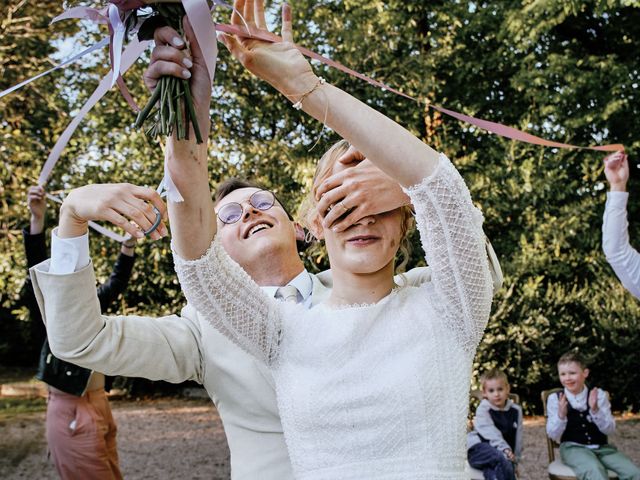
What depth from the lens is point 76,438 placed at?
4.44 m

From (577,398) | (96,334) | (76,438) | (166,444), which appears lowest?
(166,444)

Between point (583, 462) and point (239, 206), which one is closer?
point (239, 206)

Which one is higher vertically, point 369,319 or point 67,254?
point 67,254

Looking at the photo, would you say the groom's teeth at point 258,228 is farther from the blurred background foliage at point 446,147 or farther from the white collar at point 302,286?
the blurred background foliage at point 446,147

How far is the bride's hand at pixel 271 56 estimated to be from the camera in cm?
139

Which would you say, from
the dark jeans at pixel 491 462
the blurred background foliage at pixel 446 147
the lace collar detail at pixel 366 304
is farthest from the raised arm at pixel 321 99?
the blurred background foliage at pixel 446 147

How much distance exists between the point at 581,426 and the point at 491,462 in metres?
0.94

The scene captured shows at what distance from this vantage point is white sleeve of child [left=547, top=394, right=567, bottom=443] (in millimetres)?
5348

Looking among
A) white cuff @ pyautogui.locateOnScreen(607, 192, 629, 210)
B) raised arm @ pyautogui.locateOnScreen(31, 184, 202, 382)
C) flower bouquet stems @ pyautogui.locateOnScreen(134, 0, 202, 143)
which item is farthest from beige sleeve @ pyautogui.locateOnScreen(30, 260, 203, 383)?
white cuff @ pyautogui.locateOnScreen(607, 192, 629, 210)

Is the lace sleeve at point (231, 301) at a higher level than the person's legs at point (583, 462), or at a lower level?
higher

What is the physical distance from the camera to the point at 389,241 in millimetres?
1664

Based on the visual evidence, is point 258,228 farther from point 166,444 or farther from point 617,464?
point 166,444

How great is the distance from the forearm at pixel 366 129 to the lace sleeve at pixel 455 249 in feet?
0.19

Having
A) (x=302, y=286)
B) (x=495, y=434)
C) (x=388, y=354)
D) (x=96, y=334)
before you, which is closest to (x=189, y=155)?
(x=96, y=334)
